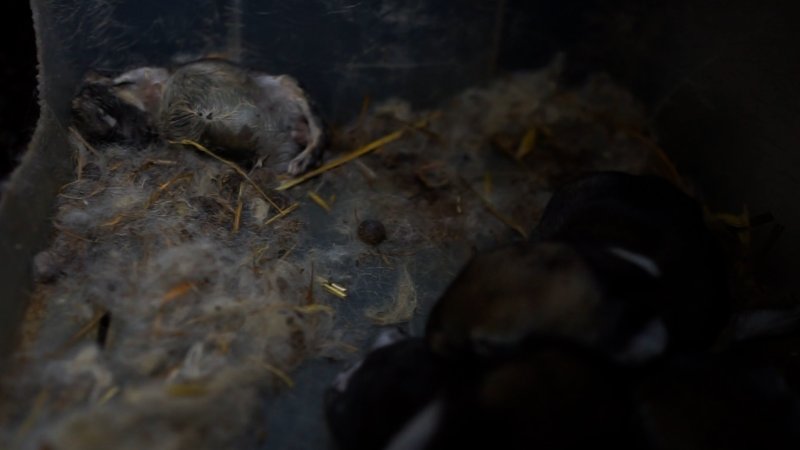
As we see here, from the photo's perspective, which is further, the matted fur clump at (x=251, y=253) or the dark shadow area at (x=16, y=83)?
the dark shadow area at (x=16, y=83)

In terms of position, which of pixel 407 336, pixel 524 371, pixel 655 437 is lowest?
pixel 407 336

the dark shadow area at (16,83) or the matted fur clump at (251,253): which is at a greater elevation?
the dark shadow area at (16,83)

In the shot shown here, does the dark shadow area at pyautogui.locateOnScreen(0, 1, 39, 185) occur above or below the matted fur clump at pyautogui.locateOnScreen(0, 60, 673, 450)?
above

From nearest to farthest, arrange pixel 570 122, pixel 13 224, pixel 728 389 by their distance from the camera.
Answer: pixel 728 389
pixel 13 224
pixel 570 122

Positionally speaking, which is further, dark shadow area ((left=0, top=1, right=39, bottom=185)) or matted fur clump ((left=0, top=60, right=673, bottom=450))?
dark shadow area ((left=0, top=1, right=39, bottom=185))

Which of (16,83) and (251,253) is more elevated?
(16,83)

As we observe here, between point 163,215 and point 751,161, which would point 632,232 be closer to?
point 751,161

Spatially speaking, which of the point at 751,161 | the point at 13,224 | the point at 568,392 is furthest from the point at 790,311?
the point at 13,224

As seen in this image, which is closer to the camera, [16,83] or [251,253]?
[251,253]
